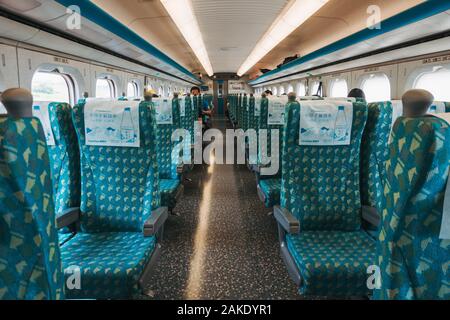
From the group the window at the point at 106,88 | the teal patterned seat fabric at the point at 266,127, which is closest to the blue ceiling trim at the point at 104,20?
the window at the point at 106,88

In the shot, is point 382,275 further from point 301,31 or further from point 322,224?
point 301,31

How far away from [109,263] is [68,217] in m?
0.60

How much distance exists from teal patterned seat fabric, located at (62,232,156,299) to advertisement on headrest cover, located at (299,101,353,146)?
52.4 inches

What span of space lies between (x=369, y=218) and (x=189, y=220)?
91.1 inches

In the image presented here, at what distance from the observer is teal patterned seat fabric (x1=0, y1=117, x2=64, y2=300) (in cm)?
86

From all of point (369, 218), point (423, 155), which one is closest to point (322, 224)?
point (369, 218)

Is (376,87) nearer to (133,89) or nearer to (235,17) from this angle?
(235,17)

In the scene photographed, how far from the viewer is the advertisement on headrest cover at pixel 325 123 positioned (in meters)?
2.26

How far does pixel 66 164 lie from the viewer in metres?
2.33

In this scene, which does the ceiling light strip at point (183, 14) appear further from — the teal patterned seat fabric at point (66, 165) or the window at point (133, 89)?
the window at point (133, 89)

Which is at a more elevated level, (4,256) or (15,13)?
(15,13)

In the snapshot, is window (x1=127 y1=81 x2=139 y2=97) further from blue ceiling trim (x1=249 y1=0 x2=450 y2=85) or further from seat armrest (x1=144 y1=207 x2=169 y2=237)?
seat armrest (x1=144 y1=207 x2=169 y2=237)

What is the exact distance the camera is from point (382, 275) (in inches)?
38.7

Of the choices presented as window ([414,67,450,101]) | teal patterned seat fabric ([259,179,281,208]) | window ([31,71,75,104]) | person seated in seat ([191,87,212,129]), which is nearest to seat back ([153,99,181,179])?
teal patterned seat fabric ([259,179,281,208])
